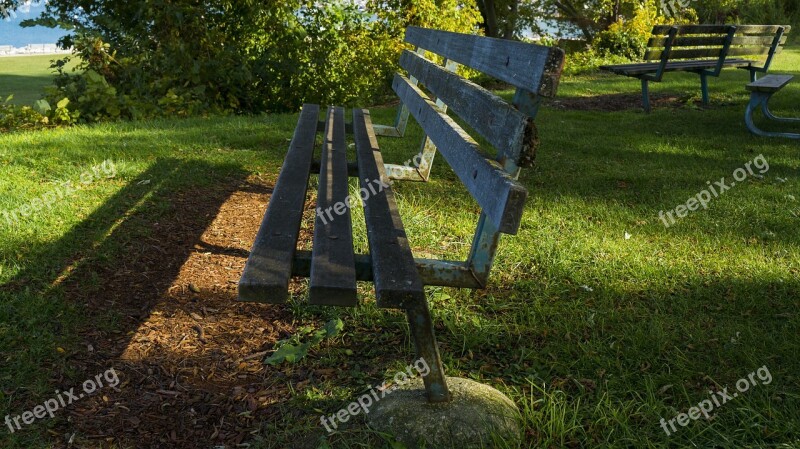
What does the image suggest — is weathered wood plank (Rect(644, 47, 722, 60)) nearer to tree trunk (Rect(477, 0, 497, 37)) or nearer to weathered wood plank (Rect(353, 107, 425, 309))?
weathered wood plank (Rect(353, 107, 425, 309))

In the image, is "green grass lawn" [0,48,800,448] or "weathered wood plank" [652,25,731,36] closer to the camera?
"green grass lawn" [0,48,800,448]

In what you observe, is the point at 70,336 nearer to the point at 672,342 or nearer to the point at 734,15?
the point at 672,342

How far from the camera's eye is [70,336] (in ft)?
8.77

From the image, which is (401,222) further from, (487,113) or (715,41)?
(715,41)

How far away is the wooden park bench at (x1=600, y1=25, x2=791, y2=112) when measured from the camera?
8.34 meters

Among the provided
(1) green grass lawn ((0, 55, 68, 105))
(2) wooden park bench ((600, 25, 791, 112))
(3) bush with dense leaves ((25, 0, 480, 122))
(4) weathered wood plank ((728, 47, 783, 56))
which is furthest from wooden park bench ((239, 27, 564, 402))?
(1) green grass lawn ((0, 55, 68, 105))

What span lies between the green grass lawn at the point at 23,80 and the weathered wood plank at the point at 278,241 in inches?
410

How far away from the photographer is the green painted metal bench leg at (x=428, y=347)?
1.88 metres

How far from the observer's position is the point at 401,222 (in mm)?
2223

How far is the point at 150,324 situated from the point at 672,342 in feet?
6.90

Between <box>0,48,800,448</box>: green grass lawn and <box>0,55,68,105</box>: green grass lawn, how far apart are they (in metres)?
8.64

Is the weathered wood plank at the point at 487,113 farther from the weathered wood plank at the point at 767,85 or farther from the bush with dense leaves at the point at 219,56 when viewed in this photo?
the bush with dense leaves at the point at 219,56

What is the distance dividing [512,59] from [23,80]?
62.1 ft

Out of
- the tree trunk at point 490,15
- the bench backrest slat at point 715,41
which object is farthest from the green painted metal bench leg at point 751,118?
the tree trunk at point 490,15
